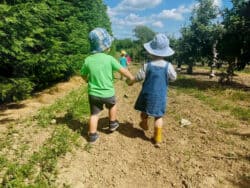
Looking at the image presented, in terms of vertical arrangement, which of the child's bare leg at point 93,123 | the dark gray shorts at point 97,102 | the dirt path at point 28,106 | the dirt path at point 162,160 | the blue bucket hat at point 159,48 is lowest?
the dirt path at point 28,106

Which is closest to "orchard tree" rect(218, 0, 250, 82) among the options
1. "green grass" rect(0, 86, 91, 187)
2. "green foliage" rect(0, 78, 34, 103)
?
"green foliage" rect(0, 78, 34, 103)

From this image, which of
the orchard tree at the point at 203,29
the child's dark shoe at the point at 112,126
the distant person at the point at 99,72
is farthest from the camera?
the orchard tree at the point at 203,29

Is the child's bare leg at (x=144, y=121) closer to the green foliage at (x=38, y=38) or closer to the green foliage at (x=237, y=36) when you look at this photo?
the green foliage at (x=38, y=38)

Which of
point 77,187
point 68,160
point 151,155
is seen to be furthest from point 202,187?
point 68,160

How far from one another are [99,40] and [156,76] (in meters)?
1.28

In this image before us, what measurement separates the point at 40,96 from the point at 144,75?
7.87 m

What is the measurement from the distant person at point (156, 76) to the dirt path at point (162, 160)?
55cm

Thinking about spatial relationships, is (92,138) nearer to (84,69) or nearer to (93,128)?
(93,128)

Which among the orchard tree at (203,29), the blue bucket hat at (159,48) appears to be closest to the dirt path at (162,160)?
the blue bucket hat at (159,48)

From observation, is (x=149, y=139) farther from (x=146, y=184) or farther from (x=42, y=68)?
(x=42, y=68)

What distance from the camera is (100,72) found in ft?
19.3

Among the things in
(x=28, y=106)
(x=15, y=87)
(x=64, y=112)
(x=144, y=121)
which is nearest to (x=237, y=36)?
(x=28, y=106)

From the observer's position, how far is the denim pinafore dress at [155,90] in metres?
5.82

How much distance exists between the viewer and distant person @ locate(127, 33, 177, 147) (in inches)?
227
